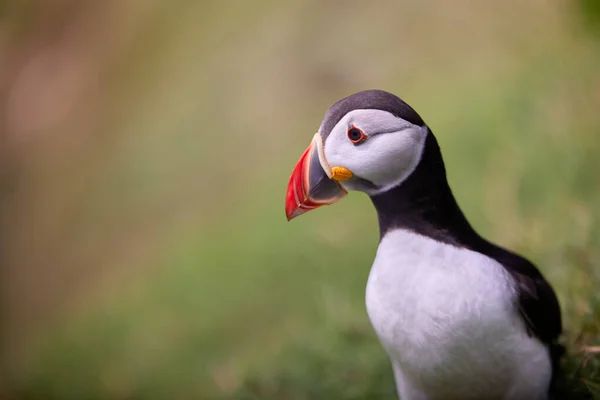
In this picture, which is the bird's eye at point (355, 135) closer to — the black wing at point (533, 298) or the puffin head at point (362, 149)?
the puffin head at point (362, 149)

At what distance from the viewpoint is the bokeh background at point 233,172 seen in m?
1.96

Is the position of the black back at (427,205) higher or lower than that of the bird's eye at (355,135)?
lower

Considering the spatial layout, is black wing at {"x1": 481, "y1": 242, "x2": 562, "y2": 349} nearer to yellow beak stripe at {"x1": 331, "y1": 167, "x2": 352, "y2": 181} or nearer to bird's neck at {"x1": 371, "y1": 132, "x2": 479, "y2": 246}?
bird's neck at {"x1": 371, "y1": 132, "x2": 479, "y2": 246}

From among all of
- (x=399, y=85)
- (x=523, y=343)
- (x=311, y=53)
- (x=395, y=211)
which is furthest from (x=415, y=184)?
Answer: (x=311, y=53)

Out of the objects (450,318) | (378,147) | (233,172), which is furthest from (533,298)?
(233,172)

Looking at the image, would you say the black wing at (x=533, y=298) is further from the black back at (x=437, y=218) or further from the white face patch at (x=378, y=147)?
the white face patch at (x=378, y=147)

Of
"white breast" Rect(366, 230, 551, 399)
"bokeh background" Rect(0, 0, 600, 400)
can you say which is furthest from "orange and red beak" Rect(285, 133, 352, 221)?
"bokeh background" Rect(0, 0, 600, 400)

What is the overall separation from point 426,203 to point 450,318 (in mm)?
182

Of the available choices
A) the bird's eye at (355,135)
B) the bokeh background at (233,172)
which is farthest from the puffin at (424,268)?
the bokeh background at (233,172)

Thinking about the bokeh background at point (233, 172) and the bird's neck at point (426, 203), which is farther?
the bokeh background at point (233, 172)

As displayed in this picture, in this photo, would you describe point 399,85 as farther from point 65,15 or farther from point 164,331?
point 65,15

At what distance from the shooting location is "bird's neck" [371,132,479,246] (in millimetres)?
1085

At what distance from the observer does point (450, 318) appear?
1.05 metres

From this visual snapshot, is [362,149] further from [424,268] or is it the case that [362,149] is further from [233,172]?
[233,172]
